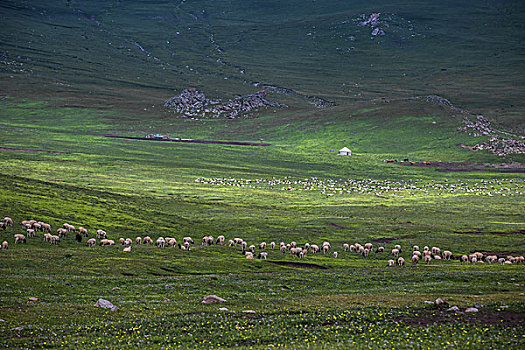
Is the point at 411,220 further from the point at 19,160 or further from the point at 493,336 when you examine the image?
the point at 19,160

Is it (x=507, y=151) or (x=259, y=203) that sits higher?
(x=507, y=151)

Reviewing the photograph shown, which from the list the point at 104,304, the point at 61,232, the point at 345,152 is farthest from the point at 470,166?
the point at 104,304

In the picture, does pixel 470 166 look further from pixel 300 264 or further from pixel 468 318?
pixel 468 318

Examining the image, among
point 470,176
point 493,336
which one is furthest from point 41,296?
point 470,176

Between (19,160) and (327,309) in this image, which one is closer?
(327,309)

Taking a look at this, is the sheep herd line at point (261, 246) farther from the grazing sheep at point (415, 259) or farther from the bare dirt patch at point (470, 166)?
the bare dirt patch at point (470, 166)

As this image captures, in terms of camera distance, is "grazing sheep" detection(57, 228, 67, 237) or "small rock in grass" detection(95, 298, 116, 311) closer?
"small rock in grass" detection(95, 298, 116, 311)

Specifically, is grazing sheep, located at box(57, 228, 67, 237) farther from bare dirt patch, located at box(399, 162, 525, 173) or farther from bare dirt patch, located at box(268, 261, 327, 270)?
bare dirt patch, located at box(399, 162, 525, 173)

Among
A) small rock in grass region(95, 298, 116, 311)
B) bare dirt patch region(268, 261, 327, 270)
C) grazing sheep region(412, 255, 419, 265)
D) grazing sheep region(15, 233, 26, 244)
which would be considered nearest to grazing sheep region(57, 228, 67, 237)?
grazing sheep region(15, 233, 26, 244)

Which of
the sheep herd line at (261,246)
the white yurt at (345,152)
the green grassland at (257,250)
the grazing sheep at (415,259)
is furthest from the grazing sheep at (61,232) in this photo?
the white yurt at (345,152)
